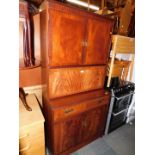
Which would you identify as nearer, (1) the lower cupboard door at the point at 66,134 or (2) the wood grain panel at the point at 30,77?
(1) the lower cupboard door at the point at 66,134

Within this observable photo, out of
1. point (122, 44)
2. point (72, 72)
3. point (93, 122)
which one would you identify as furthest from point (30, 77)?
point (122, 44)

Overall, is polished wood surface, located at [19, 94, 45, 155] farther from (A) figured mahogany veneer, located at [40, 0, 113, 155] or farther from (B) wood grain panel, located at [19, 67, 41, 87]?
(B) wood grain panel, located at [19, 67, 41, 87]

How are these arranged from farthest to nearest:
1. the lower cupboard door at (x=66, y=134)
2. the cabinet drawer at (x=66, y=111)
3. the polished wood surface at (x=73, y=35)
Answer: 1. the lower cupboard door at (x=66, y=134)
2. the cabinet drawer at (x=66, y=111)
3. the polished wood surface at (x=73, y=35)

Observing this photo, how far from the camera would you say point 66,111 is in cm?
143

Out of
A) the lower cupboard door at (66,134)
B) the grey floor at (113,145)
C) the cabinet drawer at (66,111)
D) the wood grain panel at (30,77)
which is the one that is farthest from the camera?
the grey floor at (113,145)

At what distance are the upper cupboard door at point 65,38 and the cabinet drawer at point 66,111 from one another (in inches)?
20.3

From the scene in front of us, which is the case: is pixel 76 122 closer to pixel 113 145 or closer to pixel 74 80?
pixel 74 80

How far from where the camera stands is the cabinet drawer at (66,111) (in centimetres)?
137

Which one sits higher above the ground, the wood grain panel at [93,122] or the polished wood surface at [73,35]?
the polished wood surface at [73,35]

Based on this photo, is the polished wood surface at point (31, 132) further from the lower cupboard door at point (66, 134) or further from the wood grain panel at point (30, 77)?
the wood grain panel at point (30, 77)

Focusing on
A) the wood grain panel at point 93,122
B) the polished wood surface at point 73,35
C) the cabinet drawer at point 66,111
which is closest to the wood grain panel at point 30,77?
the polished wood surface at point 73,35

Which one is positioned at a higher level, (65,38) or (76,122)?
(65,38)

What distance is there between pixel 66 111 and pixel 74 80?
0.41 m
